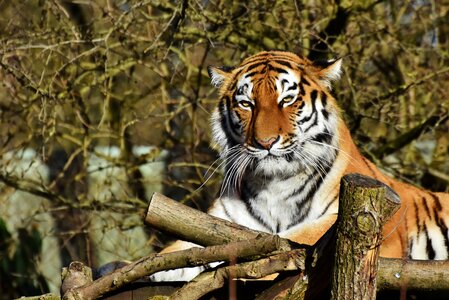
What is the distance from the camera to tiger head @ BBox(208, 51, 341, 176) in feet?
16.0

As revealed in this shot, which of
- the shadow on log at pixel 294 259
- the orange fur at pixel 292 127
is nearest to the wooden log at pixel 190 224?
the shadow on log at pixel 294 259

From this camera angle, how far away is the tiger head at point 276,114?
486cm

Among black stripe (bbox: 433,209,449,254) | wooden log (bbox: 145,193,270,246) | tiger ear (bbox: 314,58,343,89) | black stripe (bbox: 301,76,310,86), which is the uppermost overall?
tiger ear (bbox: 314,58,343,89)

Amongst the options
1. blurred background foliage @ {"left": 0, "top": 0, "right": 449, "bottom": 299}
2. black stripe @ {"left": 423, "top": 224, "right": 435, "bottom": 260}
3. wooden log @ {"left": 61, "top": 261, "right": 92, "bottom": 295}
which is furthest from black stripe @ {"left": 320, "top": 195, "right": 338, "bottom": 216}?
blurred background foliage @ {"left": 0, "top": 0, "right": 449, "bottom": 299}

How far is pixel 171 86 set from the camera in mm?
7078

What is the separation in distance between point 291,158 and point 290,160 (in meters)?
0.01

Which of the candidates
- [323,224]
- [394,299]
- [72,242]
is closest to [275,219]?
[323,224]

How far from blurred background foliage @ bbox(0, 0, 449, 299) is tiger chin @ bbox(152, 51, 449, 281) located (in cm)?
118

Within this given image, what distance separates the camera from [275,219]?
497 centimetres

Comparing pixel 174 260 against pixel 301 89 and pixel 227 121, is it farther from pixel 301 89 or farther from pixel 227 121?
pixel 301 89

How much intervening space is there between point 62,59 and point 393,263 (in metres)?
4.48

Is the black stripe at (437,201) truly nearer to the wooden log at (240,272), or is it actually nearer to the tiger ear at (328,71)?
the tiger ear at (328,71)

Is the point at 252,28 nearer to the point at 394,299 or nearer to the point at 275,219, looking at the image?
the point at 275,219

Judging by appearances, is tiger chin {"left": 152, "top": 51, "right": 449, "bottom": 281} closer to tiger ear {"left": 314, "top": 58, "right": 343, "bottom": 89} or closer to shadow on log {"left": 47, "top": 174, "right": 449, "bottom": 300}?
tiger ear {"left": 314, "top": 58, "right": 343, "bottom": 89}
